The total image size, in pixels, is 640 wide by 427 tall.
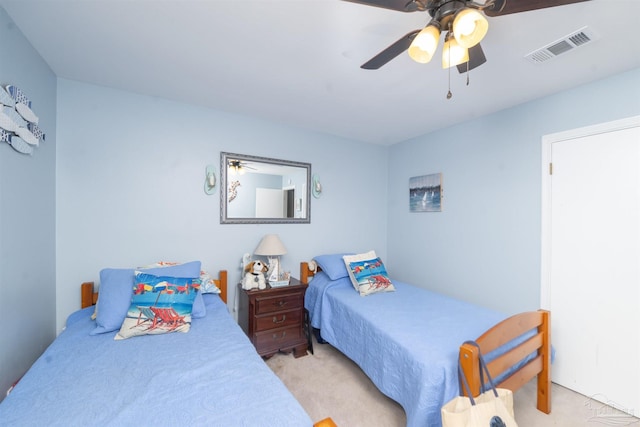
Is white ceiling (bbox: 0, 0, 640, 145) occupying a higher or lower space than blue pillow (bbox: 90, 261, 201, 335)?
higher

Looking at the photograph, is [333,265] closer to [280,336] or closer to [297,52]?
[280,336]

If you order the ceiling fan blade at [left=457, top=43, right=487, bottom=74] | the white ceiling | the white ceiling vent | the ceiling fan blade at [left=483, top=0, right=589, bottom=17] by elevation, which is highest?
the white ceiling

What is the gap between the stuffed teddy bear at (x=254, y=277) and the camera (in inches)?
95.4

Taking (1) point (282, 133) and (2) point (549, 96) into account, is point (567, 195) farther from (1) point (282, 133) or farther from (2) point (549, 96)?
(1) point (282, 133)

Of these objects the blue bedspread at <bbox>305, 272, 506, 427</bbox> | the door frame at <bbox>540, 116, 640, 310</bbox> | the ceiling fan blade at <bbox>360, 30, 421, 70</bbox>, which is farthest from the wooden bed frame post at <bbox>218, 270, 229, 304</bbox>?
the door frame at <bbox>540, 116, 640, 310</bbox>

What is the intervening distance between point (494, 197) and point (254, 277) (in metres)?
2.43

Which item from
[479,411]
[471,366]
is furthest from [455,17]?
[479,411]

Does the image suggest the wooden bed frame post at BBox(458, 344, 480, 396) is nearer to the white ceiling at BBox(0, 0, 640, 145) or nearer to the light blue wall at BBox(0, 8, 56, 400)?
the white ceiling at BBox(0, 0, 640, 145)

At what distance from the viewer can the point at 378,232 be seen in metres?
3.68

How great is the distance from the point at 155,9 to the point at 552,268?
3269mm

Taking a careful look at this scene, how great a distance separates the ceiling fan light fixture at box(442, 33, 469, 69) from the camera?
3.84ft

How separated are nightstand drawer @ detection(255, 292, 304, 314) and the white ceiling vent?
2.50 m

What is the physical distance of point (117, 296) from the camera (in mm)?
1730

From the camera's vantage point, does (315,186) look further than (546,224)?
Yes
